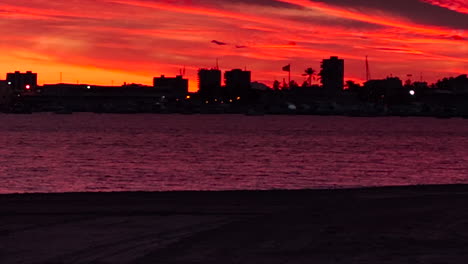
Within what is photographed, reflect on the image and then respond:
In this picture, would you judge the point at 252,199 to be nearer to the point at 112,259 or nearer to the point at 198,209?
the point at 198,209

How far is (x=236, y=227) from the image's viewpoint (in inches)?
686

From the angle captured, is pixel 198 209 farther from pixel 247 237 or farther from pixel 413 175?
pixel 413 175

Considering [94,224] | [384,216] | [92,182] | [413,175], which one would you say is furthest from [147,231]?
[413,175]

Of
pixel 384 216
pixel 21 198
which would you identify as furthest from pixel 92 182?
pixel 384 216

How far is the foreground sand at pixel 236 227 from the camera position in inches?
571

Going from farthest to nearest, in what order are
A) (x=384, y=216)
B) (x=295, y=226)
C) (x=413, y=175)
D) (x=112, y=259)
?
(x=413, y=175) < (x=384, y=216) < (x=295, y=226) < (x=112, y=259)

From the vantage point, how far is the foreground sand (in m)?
14.5

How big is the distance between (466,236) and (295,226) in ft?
9.81

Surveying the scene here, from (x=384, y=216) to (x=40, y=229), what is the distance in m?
6.65

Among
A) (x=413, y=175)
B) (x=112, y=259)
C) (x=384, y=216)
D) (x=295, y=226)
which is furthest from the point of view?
(x=413, y=175)

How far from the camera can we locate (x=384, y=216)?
1920cm

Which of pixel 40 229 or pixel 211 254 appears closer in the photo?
pixel 211 254

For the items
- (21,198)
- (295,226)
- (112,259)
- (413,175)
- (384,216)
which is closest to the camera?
(112,259)

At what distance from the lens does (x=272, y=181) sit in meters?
59.4
